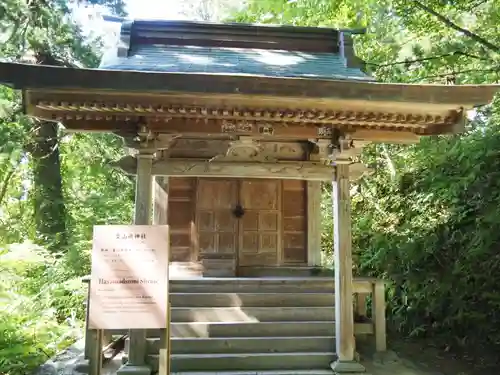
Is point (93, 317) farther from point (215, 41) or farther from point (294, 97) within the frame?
point (215, 41)

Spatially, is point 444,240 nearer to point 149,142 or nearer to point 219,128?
point 219,128

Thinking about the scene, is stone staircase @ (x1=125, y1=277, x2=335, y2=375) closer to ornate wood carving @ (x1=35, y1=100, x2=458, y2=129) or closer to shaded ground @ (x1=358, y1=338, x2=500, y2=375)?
shaded ground @ (x1=358, y1=338, x2=500, y2=375)

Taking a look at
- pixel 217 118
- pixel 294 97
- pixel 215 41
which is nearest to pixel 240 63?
pixel 215 41

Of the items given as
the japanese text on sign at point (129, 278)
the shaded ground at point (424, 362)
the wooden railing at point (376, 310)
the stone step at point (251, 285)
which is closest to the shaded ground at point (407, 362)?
the shaded ground at point (424, 362)

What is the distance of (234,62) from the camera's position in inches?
228

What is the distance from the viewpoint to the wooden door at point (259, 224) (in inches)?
272

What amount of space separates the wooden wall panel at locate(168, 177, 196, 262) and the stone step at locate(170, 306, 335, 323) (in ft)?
5.21

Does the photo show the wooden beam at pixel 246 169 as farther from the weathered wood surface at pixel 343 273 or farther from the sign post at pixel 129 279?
the sign post at pixel 129 279

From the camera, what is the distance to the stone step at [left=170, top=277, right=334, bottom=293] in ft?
18.5

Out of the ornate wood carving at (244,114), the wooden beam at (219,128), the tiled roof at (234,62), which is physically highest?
the tiled roof at (234,62)

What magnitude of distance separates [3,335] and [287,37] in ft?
20.3

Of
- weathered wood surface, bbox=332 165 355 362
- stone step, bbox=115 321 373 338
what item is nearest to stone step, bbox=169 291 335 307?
stone step, bbox=115 321 373 338

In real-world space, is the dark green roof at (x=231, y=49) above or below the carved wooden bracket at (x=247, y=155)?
above

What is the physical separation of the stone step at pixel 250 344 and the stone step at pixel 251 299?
0.56m
